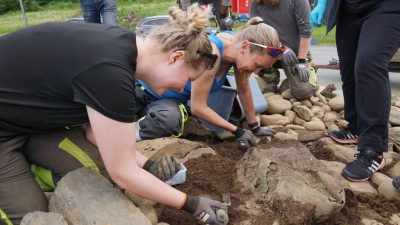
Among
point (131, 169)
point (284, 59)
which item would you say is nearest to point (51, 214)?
point (131, 169)

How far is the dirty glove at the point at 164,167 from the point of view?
1983 millimetres

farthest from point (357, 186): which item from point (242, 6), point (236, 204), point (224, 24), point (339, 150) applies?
point (242, 6)

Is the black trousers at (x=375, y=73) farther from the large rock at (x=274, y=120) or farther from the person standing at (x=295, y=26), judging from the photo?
the person standing at (x=295, y=26)

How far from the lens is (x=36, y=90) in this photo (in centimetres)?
171

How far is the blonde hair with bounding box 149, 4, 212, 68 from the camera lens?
5.40 ft

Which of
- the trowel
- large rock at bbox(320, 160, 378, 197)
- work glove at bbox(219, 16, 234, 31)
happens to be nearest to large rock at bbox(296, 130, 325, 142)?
large rock at bbox(320, 160, 378, 197)

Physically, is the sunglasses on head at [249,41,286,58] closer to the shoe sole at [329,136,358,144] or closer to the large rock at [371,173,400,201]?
the shoe sole at [329,136,358,144]

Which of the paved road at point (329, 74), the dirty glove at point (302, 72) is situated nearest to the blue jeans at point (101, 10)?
the dirty glove at point (302, 72)

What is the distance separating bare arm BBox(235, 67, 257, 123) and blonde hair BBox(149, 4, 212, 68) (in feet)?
3.69

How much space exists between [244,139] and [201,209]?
1079 millimetres

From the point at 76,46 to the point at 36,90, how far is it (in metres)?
0.26

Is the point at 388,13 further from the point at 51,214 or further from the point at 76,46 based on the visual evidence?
the point at 51,214

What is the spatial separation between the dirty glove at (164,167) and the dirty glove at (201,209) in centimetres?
31

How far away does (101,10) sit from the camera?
4.08 m
